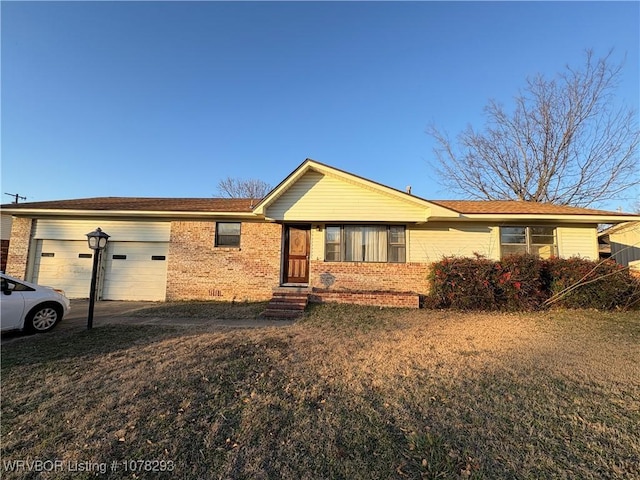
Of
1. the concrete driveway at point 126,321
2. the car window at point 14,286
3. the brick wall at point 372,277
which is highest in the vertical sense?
the brick wall at point 372,277

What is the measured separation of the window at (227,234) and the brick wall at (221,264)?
0.18 meters

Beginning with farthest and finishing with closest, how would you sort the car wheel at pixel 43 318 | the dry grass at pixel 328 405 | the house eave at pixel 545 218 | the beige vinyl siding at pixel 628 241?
the beige vinyl siding at pixel 628 241 < the house eave at pixel 545 218 < the car wheel at pixel 43 318 < the dry grass at pixel 328 405

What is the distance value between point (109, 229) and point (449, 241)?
12.0 metres

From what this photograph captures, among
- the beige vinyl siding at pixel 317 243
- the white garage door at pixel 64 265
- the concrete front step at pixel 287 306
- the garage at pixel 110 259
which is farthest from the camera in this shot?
the white garage door at pixel 64 265

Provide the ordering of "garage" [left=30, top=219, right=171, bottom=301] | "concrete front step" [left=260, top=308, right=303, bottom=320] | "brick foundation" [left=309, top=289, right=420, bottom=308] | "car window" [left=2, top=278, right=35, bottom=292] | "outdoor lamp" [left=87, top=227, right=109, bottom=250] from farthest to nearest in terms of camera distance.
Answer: "garage" [left=30, top=219, right=171, bottom=301]
"brick foundation" [left=309, top=289, right=420, bottom=308]
"concrete front step" [left=260, top=308, right=303, bottom=320]
"outdoor lamp" [left=87, top=227, right=109, bottom=250]
"car window" [left=2, top=278, right=35, bottom=292]

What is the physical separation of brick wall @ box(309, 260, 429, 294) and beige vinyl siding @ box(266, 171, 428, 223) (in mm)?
1588

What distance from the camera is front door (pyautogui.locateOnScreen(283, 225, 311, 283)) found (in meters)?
10.6

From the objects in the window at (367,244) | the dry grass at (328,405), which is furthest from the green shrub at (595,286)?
the window at (367,244)

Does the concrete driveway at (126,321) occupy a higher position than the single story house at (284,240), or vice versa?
the single story house at (284,240)

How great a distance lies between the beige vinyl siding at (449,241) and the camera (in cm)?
1031

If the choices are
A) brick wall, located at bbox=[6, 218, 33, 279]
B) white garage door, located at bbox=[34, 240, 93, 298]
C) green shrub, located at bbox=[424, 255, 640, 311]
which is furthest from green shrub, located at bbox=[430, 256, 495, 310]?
brick wall, located at bbox=[6, 218, 33, 279]

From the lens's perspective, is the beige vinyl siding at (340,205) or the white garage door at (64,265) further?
the white garage door at (64,265)

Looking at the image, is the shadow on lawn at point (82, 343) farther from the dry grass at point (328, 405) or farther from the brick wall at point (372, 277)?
the brick wall at point (372, 277)

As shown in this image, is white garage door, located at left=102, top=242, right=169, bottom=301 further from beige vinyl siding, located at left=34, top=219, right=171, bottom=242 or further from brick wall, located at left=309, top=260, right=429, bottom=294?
brick wall, located at left=309, top=260, right=429, bottom=294
